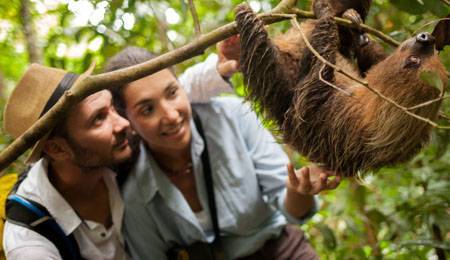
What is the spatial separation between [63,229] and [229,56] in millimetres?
1335

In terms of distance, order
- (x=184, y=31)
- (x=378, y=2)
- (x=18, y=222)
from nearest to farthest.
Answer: (x=18, y=222)
(x=378, y=2)
(x=184, y=31)

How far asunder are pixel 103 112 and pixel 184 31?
10.0 ft

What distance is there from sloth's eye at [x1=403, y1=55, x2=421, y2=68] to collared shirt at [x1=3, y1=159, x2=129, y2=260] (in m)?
1.74

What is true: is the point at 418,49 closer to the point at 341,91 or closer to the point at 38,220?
the point at 341,91

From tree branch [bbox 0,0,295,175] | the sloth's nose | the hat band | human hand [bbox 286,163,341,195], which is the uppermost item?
tree branch [bbox 0,0,295,175]

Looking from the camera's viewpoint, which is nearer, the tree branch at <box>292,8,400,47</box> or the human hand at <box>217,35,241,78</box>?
the tree branch at <box>292,8,400,47</box>

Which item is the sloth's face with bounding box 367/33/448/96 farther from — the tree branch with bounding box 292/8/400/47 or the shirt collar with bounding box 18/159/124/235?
the shirt collar with bounding box 18/159/124/235

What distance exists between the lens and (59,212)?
104 inches

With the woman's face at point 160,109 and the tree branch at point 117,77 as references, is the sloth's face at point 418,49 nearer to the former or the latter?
the tree branch at point 117,77

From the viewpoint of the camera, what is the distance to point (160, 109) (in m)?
2.76

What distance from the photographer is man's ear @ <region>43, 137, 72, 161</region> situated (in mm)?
2721

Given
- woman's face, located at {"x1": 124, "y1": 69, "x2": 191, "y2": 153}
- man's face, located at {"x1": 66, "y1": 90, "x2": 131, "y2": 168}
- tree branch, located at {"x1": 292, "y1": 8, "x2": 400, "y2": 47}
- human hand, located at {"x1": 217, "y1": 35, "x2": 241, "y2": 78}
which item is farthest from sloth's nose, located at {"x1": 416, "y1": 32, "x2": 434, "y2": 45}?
man's face, located at {"x1": 66, "y1": 90, "x2": 131, "y2": 168}

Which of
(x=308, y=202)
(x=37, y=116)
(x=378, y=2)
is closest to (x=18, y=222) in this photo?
(x=37, y=116)

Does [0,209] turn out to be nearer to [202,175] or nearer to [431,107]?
[202,175]
